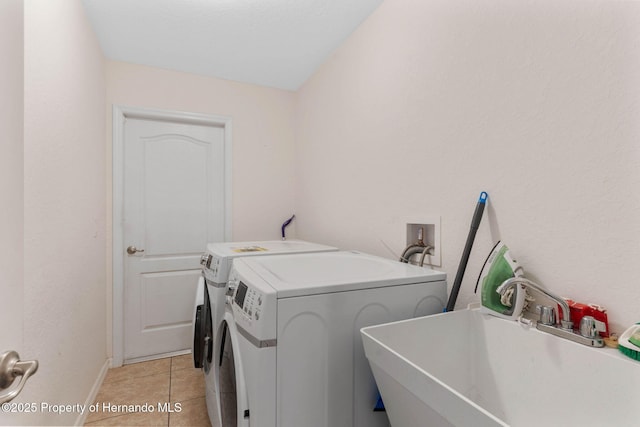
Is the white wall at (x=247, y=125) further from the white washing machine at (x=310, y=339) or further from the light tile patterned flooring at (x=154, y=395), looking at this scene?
the white washing machine at (x=310, y=339)

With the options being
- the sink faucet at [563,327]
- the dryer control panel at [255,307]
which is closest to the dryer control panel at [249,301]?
the dryer control panel at [255,307]

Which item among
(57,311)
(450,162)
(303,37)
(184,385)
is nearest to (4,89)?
(57,311)

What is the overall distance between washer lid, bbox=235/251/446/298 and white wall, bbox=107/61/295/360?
1.30 metres

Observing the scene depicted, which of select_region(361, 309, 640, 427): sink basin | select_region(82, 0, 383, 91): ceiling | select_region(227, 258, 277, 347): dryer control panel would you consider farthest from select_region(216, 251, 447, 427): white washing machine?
select_region(82, 0, 383, 91): ceiling

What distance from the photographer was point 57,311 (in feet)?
4.18

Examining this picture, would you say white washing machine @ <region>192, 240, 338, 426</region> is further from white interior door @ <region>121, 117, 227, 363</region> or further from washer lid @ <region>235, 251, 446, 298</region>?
white interior door @ <region>121, 117, 227, 363</region>

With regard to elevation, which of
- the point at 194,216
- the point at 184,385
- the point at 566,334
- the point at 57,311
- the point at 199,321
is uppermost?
the point at 194,216

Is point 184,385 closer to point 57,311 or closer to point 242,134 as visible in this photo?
point 57,311

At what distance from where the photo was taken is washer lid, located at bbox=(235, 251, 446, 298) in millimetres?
884

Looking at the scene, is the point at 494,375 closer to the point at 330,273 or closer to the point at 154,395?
the point at 330,273

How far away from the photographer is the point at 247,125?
265cm

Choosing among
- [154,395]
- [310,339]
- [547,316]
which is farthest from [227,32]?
[154,395]

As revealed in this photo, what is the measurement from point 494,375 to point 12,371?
3.65ft

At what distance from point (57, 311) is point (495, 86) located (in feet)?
6.36
